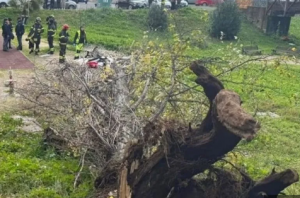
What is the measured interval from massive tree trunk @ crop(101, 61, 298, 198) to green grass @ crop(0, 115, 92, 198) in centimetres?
182

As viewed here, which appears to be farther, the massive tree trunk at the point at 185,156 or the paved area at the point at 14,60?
the paved area at the point at 14,60

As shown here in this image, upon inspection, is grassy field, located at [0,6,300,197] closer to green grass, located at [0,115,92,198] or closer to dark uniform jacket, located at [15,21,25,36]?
green grass, located at [0,115,92,198]

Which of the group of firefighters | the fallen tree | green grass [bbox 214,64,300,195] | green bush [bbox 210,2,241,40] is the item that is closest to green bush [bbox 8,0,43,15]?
the group of firefighters

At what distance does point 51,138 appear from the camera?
9.70m

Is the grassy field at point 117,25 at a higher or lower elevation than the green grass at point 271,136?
higher

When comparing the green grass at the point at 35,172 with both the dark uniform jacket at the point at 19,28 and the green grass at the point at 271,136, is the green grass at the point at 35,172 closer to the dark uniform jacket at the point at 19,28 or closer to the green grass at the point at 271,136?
the green grass at the point at 271,136

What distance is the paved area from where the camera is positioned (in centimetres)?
1753

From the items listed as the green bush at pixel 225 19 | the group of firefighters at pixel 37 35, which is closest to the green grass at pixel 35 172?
the group of firefighters at pixel 37 35

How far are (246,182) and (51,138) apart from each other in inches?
185

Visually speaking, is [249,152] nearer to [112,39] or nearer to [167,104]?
[167,104]

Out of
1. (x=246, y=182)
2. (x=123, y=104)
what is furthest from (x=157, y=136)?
(x=123, y=104)

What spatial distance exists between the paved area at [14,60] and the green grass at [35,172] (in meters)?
7.72

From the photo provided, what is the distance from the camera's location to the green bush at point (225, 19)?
28828 millimetres

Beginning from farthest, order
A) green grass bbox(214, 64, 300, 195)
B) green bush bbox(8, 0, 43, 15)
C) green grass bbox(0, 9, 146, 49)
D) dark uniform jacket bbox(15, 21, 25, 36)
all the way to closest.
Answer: green bush bbox(8, 0, 43, 15)
green grass bbox(0, 9, 146, 49)
dark uniform jacket bbox(15, 21, 25, 36)
green grass bbox(214, 64, 300, 195)
